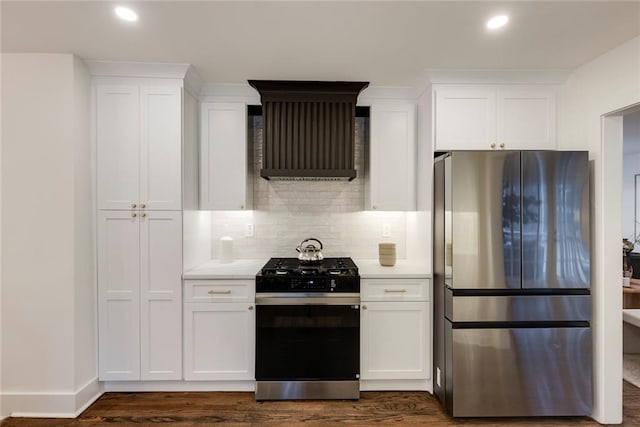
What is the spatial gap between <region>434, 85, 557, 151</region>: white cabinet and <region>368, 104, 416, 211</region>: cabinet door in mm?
326

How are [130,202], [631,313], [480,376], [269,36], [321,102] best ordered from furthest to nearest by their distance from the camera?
[631,313]
[321,102]
[130,202]
[480,376]
[269,36]

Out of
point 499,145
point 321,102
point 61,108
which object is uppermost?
point 321,102

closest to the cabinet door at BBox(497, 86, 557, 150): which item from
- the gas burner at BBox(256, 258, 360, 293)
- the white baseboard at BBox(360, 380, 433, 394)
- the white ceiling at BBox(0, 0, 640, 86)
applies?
the white ceiling at BBox(0, 0, 640, 86)

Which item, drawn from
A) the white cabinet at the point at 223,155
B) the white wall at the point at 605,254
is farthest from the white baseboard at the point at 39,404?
the white wall at the point at 605,254

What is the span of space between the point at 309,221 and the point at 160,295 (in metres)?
1.39

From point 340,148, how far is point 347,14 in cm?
112

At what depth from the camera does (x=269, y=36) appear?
1920 mm

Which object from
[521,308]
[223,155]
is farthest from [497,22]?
[223,155]

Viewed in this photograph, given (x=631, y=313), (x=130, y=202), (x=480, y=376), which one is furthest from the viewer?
(x=631, y=313)

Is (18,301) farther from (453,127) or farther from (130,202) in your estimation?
(453,127)

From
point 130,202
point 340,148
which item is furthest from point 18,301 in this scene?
point 340,148

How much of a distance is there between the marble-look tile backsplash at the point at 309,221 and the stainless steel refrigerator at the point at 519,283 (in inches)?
39.7

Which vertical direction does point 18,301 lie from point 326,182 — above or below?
below

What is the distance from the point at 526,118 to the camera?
244 centimetres
